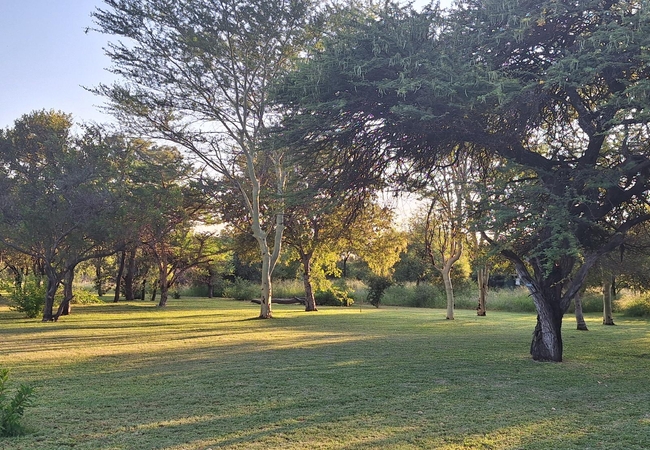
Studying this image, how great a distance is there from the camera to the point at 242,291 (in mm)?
43469

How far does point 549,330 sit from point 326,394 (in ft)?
17.3

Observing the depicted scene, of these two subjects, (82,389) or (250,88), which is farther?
(250,88)

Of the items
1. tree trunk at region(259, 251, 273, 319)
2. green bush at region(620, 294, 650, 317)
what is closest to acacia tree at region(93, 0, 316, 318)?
tree trunk at region(259, 251, 273, 319)

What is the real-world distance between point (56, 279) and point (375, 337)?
11690 millimetres

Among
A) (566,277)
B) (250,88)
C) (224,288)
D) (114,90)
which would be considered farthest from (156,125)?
(224,288)

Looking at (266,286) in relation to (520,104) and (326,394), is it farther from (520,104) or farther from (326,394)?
(326,394)

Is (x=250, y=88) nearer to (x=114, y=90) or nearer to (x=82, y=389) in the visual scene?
(x=114, y=90)

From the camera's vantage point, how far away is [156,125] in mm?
19297

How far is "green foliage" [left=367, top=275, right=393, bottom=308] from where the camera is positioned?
36281 mm

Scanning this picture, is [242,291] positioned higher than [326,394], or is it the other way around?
[326,394]

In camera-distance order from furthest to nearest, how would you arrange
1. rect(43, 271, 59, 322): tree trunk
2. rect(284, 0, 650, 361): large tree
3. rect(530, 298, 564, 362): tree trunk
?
rect(43, 271, 59, 322): tree trunk → rect(530, 298, 564, 362): tree trunk → rect(284, 0, 650, 361): large tree

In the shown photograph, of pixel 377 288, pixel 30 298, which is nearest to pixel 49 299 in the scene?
pixel 30 298

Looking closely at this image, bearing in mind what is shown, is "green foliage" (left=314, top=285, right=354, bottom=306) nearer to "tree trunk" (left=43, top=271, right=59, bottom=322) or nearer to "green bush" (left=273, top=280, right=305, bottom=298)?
"green bush" (left=273, top=280, right=305, bottom=298)

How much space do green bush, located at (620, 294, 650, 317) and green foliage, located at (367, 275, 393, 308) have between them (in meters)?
14.5
